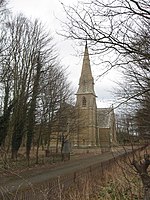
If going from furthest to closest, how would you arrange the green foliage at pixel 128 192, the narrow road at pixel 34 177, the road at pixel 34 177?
the narrow road at pixel 34 177 < the road at pixel 34 177 < the green foliage at pixel 128 192

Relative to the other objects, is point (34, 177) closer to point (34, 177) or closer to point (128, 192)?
point (34, 177)

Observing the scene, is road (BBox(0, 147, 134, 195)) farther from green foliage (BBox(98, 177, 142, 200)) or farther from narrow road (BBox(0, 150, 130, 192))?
green foliage (BBox(98, 177, 142, 200))

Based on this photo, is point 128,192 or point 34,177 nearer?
point 128,192

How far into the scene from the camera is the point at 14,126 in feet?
95.7

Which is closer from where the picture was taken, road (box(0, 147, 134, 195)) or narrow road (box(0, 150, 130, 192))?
road (box(0, 147, 134, 195))

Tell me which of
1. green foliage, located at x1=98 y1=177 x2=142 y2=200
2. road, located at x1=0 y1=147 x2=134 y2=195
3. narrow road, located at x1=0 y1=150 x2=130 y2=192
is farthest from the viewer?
narrow road, located at x1=0 y1=150 x2=130 y2=192

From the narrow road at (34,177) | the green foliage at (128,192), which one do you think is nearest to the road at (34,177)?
the narrow road at (34,177)

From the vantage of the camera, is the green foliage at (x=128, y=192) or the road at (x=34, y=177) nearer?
the green foliage at (x=128, y=192)

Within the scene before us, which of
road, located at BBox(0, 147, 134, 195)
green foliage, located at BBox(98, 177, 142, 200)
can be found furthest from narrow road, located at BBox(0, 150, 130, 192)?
green foliage, located at BBox(98, 177, 142, 200)

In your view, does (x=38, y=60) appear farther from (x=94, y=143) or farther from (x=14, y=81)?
(x=94, y=143)

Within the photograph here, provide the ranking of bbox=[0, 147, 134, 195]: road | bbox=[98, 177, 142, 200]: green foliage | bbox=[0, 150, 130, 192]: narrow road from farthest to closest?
bbox=[0, 150, 130, 192]: narrow road, bbox=[0, 147, 134, 195]: road, bbox=[98, 177, 142, 200]: green foliage

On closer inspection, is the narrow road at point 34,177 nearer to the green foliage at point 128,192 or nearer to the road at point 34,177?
the road at point 34,177

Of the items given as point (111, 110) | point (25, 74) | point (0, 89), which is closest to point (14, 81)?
point (25, 74)

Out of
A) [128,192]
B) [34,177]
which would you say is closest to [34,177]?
[34,177]
